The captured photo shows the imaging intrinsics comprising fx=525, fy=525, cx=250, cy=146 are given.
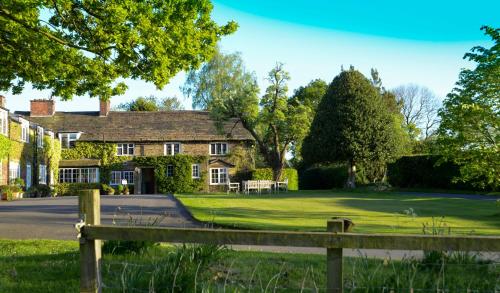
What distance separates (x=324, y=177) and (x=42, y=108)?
101 ft

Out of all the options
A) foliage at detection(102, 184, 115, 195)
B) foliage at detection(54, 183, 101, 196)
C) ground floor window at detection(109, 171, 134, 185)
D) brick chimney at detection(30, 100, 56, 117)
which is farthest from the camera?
brick chimney at detection(30, 100, 56, 117)

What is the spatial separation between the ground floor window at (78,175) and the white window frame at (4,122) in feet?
40.5

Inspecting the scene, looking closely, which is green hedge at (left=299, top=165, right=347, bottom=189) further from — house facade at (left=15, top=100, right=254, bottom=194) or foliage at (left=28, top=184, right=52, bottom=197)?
foliage at (left=28, top=184, right=52, bottom=197)

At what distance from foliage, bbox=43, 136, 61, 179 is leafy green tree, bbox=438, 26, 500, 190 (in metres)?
40.1

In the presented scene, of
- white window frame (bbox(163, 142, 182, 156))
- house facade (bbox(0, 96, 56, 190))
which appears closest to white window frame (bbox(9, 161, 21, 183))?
house facade (bbox(0, 96, 56, 190))

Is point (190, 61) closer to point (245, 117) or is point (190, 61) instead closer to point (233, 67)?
point (245, 117)

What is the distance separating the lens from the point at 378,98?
46.7 m

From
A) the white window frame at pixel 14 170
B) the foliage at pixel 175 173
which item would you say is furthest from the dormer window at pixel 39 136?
the foliage at pixel 175 173

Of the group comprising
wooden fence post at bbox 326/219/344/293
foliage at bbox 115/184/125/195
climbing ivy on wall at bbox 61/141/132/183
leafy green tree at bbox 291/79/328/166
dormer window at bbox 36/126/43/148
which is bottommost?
foliage at bbox 115/184/125/195

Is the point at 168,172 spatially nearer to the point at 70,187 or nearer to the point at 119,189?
the point at 119,189

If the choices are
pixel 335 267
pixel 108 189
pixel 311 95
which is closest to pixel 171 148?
pixel 108 189

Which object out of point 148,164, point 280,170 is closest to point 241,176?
point 280,170

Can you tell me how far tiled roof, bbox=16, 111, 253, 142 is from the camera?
54.0m

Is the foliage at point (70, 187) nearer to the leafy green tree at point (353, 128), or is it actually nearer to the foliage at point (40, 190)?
the foliage at point (40, 190)
